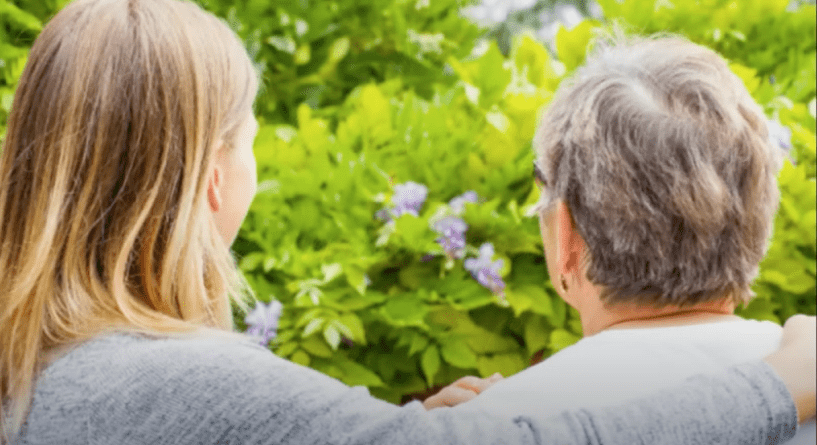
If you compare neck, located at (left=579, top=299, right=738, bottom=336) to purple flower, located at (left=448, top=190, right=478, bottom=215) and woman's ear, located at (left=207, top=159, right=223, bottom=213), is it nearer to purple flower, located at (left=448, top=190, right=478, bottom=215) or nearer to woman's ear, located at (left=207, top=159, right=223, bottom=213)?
woman's ear, located at (left=207, top=159, right=223, bottom=213)

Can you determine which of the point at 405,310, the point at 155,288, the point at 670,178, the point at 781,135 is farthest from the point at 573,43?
the point at 155,288

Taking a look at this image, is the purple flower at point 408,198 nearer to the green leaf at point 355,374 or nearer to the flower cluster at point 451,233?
the flower cluster at point 451,233

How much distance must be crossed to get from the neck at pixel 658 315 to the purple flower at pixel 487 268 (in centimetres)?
78

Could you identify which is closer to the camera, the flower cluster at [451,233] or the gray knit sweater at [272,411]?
the gray knit sweater at [272,411]

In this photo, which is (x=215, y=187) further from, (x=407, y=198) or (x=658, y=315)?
(x=407, y=198)

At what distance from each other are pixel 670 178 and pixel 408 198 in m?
1.07

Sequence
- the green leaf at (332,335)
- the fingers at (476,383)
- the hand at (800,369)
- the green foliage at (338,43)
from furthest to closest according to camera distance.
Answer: the green foliage at (338,43) < the green leaf at (332,335) < the fingers at (476,383) < the hand at (800,369)

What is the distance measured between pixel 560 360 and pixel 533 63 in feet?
5.31

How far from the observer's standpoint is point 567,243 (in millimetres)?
1649

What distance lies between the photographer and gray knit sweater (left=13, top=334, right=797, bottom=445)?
1215 millimetres

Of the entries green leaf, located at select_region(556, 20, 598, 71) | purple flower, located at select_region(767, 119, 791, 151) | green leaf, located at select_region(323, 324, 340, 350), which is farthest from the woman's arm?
green leaf, located at select_region(556, 20, 598, 71)

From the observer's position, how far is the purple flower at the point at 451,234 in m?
2.42

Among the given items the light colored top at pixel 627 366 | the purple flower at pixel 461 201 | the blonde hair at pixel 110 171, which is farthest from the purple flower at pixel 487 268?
the blonde hair at pixel 110 171

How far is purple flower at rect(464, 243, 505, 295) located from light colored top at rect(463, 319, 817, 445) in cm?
88
